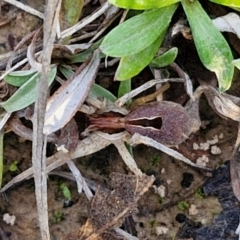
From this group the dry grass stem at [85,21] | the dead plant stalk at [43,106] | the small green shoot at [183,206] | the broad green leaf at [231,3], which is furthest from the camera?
the small green shoot at [183,206]

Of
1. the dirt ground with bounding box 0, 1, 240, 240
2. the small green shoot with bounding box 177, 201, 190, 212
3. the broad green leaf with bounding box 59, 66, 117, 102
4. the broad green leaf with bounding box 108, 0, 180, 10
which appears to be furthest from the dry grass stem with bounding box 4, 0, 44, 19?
the small green shoot with bounding box 177, 201, 190, 212

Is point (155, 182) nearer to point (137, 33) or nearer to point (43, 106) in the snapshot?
point (137, 33)

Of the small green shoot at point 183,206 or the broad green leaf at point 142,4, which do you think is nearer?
the broad green leaf at point 142,4

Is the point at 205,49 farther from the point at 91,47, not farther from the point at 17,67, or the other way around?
the point at 17,67

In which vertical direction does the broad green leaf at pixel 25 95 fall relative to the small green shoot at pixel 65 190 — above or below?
above

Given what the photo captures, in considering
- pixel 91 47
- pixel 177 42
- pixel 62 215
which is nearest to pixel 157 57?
pixel 177 42

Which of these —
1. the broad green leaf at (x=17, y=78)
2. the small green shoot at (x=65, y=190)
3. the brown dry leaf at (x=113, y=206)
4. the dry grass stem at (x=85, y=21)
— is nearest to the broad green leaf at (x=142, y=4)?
the dry grass stem at (x=85, y=21)

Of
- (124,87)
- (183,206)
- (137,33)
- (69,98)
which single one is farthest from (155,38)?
(183,206)

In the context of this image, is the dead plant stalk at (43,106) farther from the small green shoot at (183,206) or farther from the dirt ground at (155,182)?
the small green shoot at (183,206)
